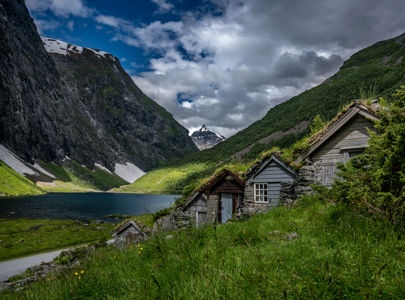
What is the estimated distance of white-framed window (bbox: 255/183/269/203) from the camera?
2194cm

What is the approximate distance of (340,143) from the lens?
56.3 ft

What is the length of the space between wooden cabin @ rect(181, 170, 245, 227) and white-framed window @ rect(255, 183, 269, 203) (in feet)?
9.76

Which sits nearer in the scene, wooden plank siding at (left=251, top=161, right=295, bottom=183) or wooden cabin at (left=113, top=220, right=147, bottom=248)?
wooden plank siding at (left=251, top=161, right=295, bottom=183)

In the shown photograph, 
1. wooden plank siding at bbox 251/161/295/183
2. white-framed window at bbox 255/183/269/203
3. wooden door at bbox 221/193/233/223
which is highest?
wooden plank siding at bbox 251/161/295/183

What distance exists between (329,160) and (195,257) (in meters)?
16.7

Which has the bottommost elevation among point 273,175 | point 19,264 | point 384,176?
point 19,264

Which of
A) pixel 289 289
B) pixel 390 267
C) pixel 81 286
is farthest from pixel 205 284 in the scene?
pixel 81 286

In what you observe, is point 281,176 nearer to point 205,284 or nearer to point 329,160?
point 329,160

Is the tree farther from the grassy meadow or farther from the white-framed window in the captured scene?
the white-framed window

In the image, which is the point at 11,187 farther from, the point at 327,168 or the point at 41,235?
the point at 327,168

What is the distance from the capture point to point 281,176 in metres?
21.1

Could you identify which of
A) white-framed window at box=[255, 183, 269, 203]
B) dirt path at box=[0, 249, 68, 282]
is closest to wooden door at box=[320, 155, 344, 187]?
white-framed window at box=[255, 183, 269, 203]

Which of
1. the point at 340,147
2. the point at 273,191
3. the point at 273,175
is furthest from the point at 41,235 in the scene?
the point at 340,147

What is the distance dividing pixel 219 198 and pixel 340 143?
14.7m
